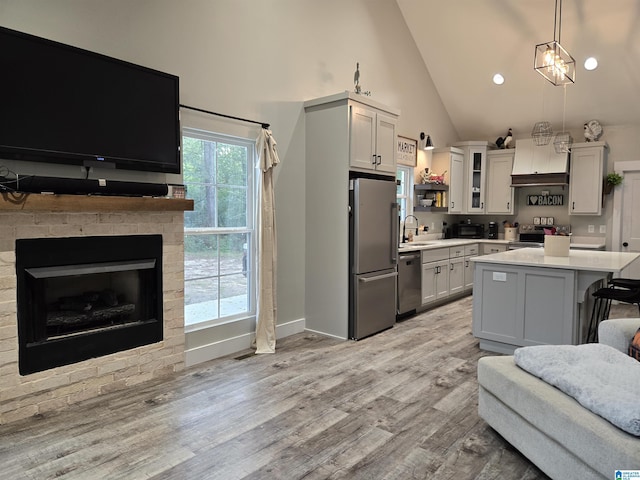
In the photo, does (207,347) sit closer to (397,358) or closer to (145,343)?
(145,343)

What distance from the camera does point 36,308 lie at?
281 cm

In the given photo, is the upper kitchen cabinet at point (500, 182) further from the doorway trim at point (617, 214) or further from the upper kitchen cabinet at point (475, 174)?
the doorway trim at point (617, 214)

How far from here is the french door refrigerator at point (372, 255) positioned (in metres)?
4.42

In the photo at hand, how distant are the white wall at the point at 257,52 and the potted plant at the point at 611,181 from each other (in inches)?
136

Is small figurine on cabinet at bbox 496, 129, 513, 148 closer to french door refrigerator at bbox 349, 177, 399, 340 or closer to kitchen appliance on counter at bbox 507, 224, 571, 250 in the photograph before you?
kitchen appliance on counter at bbox 507, 224, 571, 250

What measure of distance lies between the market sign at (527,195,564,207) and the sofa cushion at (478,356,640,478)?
537 cm

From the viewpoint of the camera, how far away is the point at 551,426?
2037 millimetres

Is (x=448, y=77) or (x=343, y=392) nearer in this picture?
(x=343, y=392)

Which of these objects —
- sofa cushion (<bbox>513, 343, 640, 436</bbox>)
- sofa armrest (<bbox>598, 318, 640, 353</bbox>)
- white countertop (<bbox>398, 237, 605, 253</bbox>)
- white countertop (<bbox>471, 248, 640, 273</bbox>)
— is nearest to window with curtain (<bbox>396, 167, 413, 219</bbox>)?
white countertop (<bbox>398, 237, 605, 253</bbox>)

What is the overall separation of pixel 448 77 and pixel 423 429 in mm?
5986

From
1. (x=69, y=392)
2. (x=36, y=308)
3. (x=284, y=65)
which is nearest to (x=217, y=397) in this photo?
(x=69, y=392)

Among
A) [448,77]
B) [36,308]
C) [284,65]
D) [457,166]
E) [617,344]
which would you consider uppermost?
[448,77]

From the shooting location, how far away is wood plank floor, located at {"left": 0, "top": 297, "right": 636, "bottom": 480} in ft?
7.24

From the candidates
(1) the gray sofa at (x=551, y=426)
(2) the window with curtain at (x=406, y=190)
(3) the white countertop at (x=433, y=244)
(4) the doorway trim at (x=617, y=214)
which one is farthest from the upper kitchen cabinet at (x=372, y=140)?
(4) the doorway trim at (x=617, y=214)
